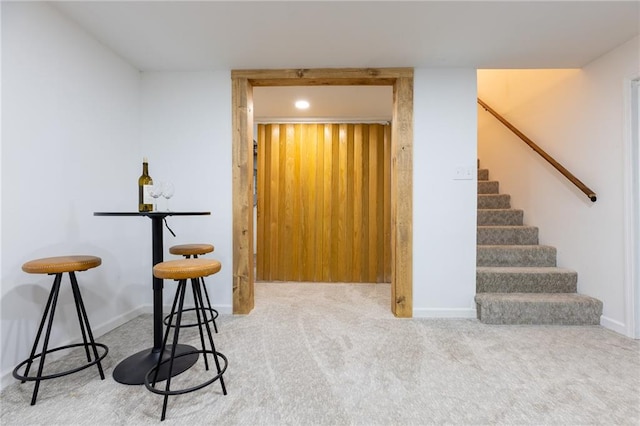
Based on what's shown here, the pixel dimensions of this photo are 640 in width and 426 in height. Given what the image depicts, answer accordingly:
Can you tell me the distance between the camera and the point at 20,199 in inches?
65.9

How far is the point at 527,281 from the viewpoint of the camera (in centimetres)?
271

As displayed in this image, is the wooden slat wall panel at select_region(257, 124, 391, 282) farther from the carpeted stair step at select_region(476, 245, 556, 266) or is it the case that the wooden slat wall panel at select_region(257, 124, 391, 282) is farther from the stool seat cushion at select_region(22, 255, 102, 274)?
the stool seat cushion at select_region(22, 255, 102, 274)

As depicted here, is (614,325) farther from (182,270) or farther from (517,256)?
(182,270)

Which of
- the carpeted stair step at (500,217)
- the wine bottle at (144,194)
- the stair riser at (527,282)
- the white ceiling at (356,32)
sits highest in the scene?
the white ceiling at (356,32)

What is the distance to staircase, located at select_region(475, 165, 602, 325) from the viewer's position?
2.46m

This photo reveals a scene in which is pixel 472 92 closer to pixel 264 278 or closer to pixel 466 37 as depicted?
pixel 466 37

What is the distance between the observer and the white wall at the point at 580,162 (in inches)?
91.0

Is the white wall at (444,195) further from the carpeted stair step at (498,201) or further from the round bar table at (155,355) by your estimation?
the round bar table at (155,355)

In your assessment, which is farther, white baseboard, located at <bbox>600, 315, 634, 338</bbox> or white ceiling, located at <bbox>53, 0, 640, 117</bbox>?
white baseboard, located at <bbox>600, 315, 634, 338</bbox>

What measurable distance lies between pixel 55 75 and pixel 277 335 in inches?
91.4

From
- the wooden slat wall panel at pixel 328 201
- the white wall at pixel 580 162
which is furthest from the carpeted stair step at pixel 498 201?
the wooden slat wall panel at pixel 328 201

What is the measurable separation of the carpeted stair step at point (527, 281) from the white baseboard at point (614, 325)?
12.4 inches

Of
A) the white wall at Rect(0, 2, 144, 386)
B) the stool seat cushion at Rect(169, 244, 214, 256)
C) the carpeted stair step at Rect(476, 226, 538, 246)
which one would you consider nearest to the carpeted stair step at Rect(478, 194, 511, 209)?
the carpeted stair step at Rect(476, 226, 538, 246)

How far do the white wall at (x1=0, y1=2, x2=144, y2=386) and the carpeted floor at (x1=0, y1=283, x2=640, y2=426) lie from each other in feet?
1.25
